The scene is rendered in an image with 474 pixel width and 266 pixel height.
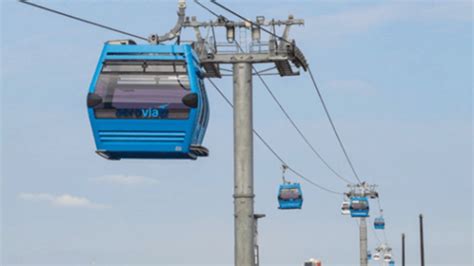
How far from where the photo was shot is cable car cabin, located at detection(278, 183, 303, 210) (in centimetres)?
5938

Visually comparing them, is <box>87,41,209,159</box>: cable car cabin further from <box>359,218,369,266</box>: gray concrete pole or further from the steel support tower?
<box>359,218,369,266</box>: gray concrete pole

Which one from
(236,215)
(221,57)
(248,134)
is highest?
(221,57)

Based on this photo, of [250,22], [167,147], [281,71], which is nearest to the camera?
[167,147]

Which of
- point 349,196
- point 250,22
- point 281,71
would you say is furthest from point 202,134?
point 349,196

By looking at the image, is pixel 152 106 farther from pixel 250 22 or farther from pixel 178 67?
pixel 250 22

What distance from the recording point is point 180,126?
1165 inches

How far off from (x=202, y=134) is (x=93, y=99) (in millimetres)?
3009

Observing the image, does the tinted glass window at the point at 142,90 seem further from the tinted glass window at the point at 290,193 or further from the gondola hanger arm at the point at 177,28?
the tinted glass window at the point at 290,193

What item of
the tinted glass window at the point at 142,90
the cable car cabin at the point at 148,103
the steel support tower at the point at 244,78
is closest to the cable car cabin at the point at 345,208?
the steel support tower at the point at 244,78

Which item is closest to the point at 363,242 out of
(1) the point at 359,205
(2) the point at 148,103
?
(1) the point at 359,205

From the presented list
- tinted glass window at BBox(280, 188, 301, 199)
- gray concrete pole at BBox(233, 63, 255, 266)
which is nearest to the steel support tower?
gray concrete pole at BBox(233, 63, 255, 266)

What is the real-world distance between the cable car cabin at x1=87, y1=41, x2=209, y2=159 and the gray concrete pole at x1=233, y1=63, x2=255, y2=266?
11255 mm

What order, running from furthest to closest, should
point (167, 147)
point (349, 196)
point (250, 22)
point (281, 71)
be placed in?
point (349, 196), point (281, 71), point (250, 22), point (167, 147)

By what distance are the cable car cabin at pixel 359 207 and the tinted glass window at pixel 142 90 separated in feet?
173
